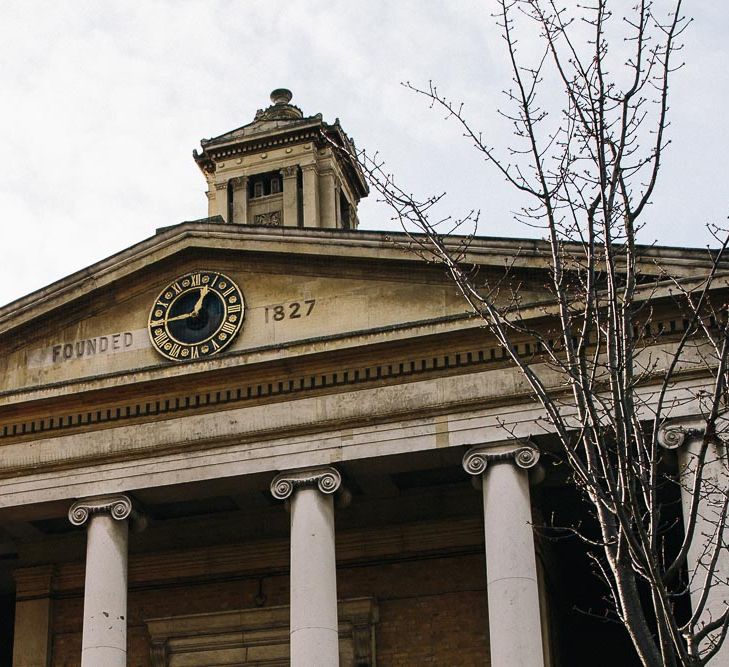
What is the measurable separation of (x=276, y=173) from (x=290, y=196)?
1.03 m

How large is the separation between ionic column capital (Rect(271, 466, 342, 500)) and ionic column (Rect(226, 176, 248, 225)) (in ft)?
53.8

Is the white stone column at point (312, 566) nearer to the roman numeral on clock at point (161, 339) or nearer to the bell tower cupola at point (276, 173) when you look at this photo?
the roman numeral on clock at point (161, 339)

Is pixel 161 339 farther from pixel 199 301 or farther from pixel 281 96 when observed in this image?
pixel 281 96

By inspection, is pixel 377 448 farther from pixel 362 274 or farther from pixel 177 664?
pixel 177 664

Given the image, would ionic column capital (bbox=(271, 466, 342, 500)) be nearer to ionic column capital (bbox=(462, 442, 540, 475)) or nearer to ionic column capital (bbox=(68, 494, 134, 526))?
ionic column capital (bbox=(462, 442, 540, 475))

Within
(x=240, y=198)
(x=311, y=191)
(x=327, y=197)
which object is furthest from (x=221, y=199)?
(x=327, y=197)

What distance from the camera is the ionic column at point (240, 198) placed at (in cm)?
3925

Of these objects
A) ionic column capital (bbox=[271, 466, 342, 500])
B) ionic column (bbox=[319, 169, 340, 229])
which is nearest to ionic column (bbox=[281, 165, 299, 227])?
ionic column (bbox=[319, 169, 340, 229])

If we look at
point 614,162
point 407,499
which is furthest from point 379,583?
point 614,162

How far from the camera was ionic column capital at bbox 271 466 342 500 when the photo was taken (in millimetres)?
23438

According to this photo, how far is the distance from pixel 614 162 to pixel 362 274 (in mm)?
12066

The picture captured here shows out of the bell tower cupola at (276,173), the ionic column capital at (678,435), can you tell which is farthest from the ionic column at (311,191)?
the ionic column capital at (678,435)

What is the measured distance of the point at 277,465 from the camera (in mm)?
23875

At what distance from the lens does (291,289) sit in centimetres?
2527
